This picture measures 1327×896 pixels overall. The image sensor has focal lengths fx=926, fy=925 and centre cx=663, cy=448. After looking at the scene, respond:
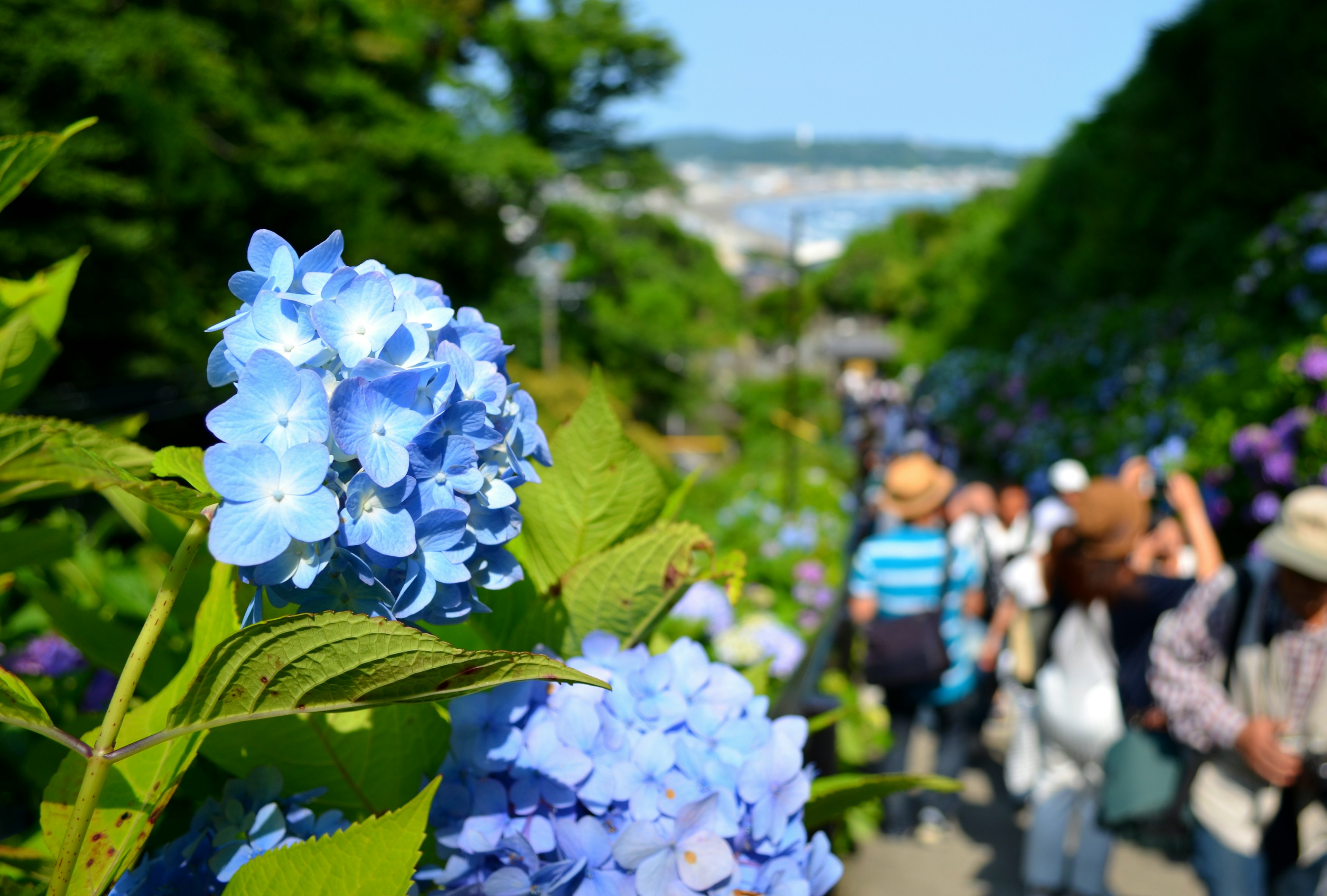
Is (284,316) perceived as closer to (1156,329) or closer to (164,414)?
(1156,329)

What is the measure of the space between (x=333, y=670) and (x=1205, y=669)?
269cm

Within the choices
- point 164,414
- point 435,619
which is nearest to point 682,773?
point 435,619

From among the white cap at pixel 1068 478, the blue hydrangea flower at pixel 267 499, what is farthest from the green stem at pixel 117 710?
the white cap at pixel 1068 478

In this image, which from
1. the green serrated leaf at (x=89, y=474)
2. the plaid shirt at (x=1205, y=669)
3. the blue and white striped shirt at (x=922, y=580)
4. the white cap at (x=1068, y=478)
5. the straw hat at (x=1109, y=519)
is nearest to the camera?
the green serrated leaf at (x=89, y=474)

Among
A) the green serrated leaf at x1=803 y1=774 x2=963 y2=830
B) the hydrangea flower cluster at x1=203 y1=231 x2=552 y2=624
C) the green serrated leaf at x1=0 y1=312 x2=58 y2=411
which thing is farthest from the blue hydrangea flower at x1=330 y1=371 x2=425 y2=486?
the green serrated leaf at x1=0 y1=312 x2=58 y2=411

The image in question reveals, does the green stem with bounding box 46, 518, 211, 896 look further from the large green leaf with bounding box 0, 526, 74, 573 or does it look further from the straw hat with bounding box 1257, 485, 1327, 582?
the straw hat with bounding box 1257, 485, 1327, 582

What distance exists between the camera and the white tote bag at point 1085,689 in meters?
3.13

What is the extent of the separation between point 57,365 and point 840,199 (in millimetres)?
10426

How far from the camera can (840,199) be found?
13.2m

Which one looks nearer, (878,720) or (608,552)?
(608,552)

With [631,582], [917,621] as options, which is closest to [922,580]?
[917,621]

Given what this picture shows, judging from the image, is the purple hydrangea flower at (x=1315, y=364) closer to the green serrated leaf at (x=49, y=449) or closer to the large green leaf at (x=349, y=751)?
the large green leaf at (x=349, y=751)

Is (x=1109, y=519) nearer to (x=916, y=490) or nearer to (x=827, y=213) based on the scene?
(x=916, y=490)

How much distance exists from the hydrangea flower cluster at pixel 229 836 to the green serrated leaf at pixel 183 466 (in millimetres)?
246
